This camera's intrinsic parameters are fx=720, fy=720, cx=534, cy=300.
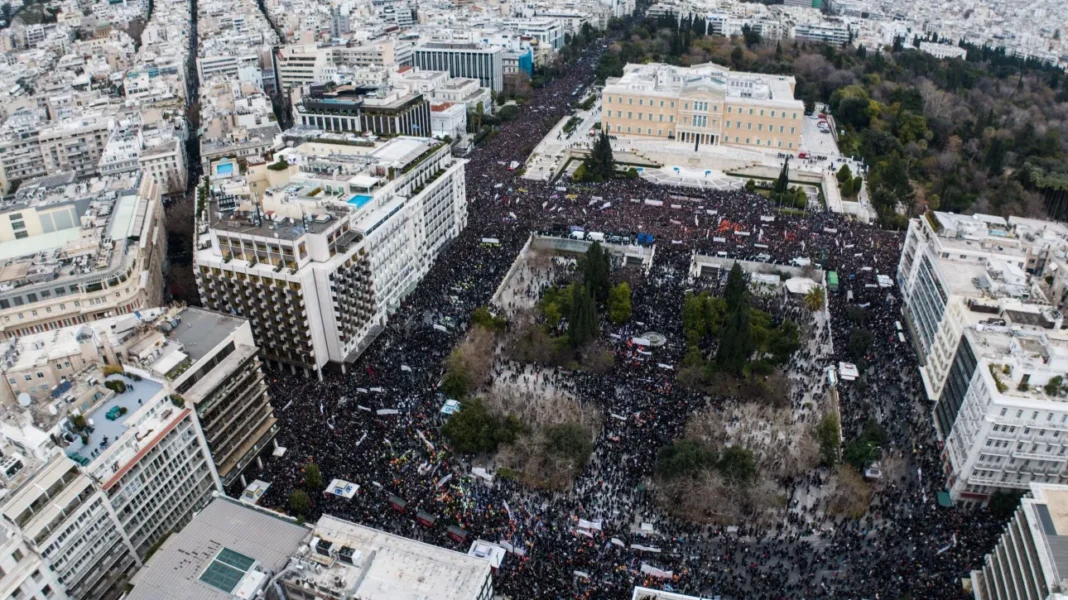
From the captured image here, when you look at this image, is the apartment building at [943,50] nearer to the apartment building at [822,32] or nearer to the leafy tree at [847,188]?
the apartment building at [822,32]

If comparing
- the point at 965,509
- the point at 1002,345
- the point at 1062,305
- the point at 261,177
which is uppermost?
the point at 261,177

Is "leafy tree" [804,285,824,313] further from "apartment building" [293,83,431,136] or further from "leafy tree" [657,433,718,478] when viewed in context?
"apartment building" [293,83,431,136]

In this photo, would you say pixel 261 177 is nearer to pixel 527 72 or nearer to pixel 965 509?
pixel 965 509

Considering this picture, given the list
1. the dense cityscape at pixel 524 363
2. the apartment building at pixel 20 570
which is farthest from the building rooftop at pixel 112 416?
the apartment building at pixel 20 570

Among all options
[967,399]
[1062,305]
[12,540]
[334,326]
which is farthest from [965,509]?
[12,540]

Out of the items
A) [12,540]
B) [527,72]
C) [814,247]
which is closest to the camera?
[12,540]

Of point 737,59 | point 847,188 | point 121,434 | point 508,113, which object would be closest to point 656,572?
point 121,434

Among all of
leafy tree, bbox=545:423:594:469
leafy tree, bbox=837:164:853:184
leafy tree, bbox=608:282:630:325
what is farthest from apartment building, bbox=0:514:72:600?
leafy tree, bbox=837:164:853:184
